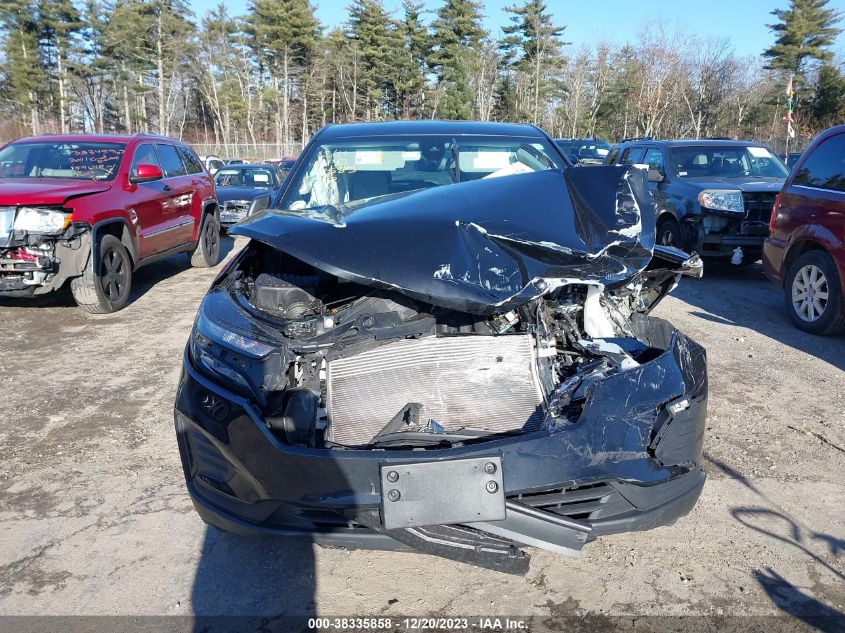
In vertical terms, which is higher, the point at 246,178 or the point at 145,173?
the point at 145,173

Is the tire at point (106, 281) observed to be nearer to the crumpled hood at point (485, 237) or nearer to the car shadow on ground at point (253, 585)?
the crumpled hood at point (485, 237)

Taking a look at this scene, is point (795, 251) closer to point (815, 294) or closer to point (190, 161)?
point (815, 294)

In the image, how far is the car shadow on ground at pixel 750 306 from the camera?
214 inches

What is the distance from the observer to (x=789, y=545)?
270 centimetres

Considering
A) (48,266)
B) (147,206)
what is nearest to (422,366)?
(48,266)

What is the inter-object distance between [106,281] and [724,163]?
790 cm

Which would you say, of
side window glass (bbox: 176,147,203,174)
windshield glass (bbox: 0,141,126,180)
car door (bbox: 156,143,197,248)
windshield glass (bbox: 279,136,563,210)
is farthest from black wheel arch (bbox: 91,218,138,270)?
windshield glass (bbox: 279,136,563,210)

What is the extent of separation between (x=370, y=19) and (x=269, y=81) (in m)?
10.1

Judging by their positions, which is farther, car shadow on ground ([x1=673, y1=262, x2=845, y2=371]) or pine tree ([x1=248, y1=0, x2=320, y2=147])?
pine tree ([x1=248, y1=0, x2=320, y2=147])

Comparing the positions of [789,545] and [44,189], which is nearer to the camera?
[789,545]

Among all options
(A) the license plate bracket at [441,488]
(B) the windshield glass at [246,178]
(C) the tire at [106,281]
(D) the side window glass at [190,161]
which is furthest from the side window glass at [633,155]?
(A) the license plate bracket at [441,488]

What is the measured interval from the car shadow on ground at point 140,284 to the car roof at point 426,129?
366 centimetres

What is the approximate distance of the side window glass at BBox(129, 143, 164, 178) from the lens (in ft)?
24.2

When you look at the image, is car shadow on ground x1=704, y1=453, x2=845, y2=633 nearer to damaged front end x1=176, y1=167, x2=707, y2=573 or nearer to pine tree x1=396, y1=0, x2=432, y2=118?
damaged front end x1=176, y1=167, x2=707, y2=573
